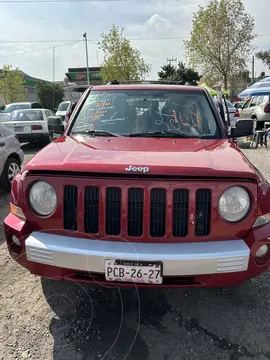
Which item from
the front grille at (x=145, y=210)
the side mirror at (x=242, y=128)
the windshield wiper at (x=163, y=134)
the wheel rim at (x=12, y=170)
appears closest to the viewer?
the front grille at (x=145, y=210)

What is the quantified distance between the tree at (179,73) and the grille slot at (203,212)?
32965mm

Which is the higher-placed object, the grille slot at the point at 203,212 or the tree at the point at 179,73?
the tree at the point at 179,73

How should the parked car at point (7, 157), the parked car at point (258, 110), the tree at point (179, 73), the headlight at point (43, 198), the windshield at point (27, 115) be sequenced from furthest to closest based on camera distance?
the tree at point (179, 73) → the parked car at point (258, 110) → the windshield at point (27, 115) → the parked car at point (7, 157) → the headlight at point (43, 198)

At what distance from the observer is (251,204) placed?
2311 mm

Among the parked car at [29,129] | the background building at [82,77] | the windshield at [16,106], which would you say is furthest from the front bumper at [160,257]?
the background building at [82,77]

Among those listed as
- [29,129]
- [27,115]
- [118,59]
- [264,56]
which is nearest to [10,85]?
[118,59]

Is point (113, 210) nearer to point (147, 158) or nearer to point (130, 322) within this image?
point (147, 158)

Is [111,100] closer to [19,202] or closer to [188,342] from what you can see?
[19,202]

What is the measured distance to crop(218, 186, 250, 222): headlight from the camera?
2.29 m

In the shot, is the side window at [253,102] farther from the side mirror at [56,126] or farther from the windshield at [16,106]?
the side mirror at [56,126]

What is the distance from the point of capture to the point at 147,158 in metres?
2.45

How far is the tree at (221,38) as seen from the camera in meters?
25.6

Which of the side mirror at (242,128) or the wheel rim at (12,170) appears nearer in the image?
the side mirror at (242,128)

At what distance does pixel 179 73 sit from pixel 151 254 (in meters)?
37.8
